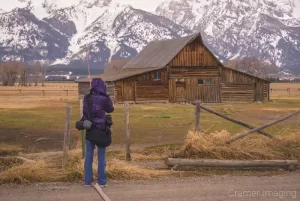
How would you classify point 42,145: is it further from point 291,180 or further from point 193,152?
point 291,180

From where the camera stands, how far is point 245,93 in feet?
155

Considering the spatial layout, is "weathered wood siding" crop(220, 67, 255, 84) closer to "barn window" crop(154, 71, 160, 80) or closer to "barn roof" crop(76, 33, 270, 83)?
"barn roof" crop(76, 33, 270, 83)

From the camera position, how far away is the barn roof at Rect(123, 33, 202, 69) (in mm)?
44625

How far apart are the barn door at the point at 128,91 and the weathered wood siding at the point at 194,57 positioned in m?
4.28

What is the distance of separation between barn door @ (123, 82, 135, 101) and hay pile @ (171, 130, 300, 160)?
3171 centimetres

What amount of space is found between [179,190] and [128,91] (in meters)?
34.8

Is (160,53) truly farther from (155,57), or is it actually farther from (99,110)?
(99,110)

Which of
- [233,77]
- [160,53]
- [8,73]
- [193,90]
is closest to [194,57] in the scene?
[193,90]

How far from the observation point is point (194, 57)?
45.3 m

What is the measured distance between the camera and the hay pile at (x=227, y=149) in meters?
10.6

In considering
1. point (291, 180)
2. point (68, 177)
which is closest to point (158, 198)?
point (68, 177)

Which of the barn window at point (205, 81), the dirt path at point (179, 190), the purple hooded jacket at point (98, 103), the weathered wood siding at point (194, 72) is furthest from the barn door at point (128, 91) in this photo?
the purple hooded jacket at point (98, 103)

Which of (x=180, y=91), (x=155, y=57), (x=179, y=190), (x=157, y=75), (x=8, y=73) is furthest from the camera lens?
(x=8, y=73)

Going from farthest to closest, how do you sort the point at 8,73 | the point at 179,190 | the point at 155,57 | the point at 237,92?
the point at 8,73
the point at 155,57
the point at 237,92
the point at 179,190
